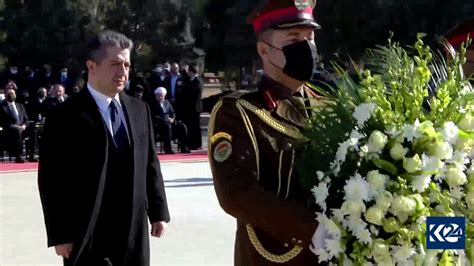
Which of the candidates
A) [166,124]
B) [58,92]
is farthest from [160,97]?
[58,92]

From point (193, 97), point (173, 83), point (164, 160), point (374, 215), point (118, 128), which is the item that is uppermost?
point (374, 215)

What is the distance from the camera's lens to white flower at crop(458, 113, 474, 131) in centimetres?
258

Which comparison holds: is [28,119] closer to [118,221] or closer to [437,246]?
[118,221]

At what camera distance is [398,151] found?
2477mm

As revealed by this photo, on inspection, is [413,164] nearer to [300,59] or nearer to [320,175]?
[320,175]

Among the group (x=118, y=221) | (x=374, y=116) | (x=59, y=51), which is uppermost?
(x=374, y=116)

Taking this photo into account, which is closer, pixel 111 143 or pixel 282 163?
pixel 282 163

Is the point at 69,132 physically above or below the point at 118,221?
above

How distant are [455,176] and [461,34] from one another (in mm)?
1605

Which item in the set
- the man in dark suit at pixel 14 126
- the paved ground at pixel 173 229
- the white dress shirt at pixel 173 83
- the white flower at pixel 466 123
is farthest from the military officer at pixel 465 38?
the white dress shirt at pixel 173 83

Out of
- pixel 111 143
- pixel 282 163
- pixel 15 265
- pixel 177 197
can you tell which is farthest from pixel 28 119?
pixel 282 163

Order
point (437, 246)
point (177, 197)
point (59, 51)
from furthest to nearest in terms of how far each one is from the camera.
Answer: point (59, 51) → point (177, 197) → point (437, 246)

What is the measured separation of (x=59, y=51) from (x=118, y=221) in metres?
29.2

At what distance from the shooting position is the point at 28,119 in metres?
17.2
